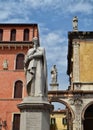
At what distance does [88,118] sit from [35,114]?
21166mm

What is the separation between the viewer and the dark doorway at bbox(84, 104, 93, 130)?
29.4m

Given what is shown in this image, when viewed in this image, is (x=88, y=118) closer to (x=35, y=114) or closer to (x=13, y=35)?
(x=13, y=35)

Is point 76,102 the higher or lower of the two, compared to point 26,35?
lower

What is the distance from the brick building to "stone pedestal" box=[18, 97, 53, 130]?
2017 cm

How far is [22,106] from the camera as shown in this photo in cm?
947

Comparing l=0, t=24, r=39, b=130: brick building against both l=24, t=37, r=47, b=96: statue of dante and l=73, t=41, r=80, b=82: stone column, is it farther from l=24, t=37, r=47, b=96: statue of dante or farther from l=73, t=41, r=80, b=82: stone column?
l=24, t=37, r=47, b=96: statue of dante

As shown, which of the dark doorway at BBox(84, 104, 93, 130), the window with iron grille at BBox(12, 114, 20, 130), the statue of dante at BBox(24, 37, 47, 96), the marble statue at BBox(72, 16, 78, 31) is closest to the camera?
the statue of dante at BBox(24, 37, 47, 96)

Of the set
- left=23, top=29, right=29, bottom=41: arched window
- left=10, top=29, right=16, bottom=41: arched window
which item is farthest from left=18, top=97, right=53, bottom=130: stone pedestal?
left=10, top=29, right=16, bottom=41: arched window

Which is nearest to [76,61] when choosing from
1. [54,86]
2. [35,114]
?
[54,86]

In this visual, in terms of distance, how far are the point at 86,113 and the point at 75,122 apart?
343cm

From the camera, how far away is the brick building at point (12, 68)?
97.0 ft

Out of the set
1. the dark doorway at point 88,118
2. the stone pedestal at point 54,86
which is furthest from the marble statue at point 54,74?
the dark doorway at point 88,118

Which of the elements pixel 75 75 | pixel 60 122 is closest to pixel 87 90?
pixel 75 75

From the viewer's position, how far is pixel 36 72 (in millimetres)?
9930
